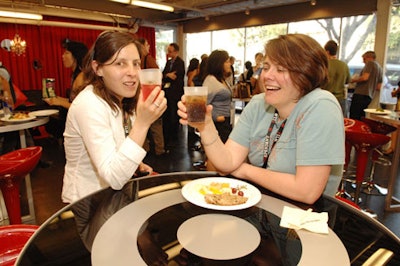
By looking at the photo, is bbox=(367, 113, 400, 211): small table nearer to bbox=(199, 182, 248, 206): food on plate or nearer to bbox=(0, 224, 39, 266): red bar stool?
bbox=(199, 182, 248, 206): food on plate

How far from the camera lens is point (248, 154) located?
5.49 feet

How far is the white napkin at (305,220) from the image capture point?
979 millimetres

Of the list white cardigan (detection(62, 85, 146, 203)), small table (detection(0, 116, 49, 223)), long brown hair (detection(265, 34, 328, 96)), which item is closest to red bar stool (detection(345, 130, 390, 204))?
long brown hair (detection(265, 34, 328, 96))

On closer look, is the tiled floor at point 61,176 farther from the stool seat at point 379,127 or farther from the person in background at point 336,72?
the person in background at point 336,72

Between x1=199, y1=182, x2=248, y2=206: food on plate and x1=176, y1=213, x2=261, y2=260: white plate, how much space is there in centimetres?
7

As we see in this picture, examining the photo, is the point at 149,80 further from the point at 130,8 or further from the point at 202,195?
the point at 130,8

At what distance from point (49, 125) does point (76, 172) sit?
4.78 m

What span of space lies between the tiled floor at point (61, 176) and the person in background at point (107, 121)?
176 cm

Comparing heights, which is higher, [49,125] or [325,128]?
[325,128]

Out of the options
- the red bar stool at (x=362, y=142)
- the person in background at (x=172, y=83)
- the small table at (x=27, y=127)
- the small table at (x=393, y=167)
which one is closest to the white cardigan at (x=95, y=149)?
the small table at (x=27, y=127)

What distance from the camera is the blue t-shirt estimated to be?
129cm

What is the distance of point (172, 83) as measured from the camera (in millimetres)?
5527

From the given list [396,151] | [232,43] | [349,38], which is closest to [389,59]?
[349,38]

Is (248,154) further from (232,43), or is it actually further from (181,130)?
(232,43)
